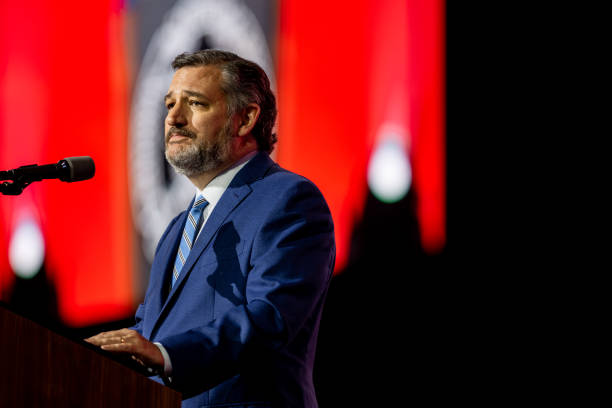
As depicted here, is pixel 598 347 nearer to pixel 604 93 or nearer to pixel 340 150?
pixel 604 93

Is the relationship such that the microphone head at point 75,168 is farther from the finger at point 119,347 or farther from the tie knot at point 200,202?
the tie knot at point 200,202

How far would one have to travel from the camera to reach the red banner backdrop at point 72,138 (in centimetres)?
302

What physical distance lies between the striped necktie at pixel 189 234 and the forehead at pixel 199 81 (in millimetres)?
306

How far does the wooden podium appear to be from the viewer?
1.04 m

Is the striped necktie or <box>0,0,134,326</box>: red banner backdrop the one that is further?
<box>0,0,134,326</box>: red banner backdrop

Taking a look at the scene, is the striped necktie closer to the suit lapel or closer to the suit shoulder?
the suit lapel

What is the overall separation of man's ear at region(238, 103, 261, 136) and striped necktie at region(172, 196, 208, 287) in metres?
0.24

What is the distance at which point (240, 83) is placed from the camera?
2027 mm

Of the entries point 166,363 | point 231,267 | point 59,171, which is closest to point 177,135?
point 231,267

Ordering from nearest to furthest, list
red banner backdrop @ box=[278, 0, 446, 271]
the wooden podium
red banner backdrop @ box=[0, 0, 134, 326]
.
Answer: the wooden podium < red banner backdrop @ box=[278, 0, 446, 271] < red banner backdrop @ box=[0, 0, 134, 326]

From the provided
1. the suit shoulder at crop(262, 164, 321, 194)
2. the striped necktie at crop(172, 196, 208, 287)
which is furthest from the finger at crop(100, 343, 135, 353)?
the suit shoulder at crop(262, 164, 321, 194)

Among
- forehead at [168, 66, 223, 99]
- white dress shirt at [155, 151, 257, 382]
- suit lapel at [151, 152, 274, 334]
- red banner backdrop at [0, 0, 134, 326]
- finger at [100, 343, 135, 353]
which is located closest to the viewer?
finger at [100, 343, 135, 353]

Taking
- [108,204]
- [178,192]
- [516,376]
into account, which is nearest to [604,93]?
[516,376]

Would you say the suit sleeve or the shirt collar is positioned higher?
the shirt collar
